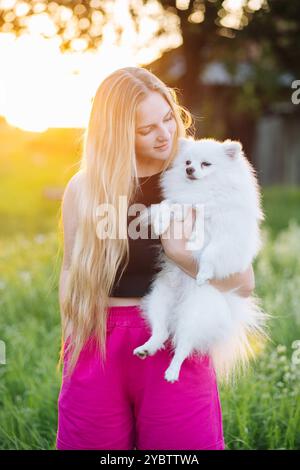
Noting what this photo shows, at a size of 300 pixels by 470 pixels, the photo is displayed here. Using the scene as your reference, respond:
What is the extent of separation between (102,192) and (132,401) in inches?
36.5

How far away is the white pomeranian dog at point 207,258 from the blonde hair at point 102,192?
197mm

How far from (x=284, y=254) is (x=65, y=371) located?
5.55m

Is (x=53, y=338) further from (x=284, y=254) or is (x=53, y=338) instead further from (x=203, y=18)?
(x=203, y=18)

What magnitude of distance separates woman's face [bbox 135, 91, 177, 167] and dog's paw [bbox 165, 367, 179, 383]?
0.99 m

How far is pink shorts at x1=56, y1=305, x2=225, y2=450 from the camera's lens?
8.21 ft

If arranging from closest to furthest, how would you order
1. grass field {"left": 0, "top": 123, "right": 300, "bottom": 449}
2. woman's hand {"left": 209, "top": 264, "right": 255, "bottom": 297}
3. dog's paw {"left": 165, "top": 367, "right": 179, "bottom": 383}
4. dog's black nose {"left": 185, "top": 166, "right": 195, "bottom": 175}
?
1. dog's paw {"left": 165, "top": 367, "right": 179, "bottom": 383}
2. woman's hand {"left": 209, "top": 264, "right": 255, "bottom": 297}
3. dog's black nose {"left": 185, "top": 166, "right": 195, "bottom": 175}
4. grass field {"left": 0, "top": 123, "right": 300, "bottom": 449}

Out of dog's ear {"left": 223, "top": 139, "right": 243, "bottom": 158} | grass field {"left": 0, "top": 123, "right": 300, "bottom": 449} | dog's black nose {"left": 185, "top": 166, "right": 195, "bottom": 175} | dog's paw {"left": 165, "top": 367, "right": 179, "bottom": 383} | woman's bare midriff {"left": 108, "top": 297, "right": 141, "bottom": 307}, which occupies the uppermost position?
dog's ear {"left": 223, "top": 139, "right": 243, "bottom": 158}

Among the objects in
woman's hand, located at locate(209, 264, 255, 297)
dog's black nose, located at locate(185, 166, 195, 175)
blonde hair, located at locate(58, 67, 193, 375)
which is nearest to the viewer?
blonde hair, located at locate(58, 67, 193, 375)

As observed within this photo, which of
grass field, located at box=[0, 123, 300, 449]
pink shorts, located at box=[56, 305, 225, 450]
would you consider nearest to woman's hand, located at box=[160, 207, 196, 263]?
pink shorts, located at box=[56, 305, 225, 450]

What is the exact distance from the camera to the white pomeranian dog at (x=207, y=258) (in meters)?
2.71

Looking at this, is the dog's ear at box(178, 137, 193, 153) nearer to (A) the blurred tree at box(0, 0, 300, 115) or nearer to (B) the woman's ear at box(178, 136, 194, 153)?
(B) the woman's ear at box(178, 136, 194, 153)

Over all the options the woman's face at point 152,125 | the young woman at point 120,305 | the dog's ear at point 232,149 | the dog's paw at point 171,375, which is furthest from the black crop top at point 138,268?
the dog's ear at point 232,149

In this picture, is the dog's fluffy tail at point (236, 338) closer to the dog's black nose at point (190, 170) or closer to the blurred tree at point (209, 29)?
the dog's black nose at point (190, 170)

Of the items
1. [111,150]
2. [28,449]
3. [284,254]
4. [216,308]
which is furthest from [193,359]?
[284,254]
